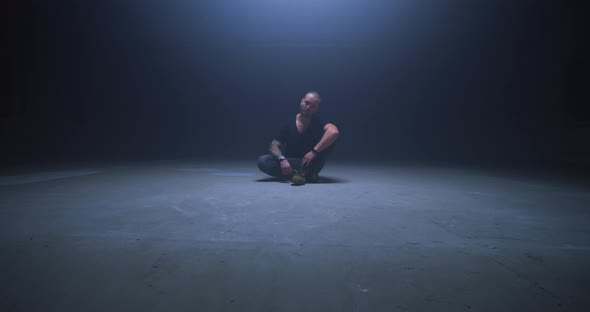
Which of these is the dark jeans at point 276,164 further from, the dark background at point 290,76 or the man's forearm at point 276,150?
the dark background at point 290,76

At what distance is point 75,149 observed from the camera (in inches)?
261

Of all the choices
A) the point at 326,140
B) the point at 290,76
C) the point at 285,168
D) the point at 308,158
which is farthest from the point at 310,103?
the point at 290,76

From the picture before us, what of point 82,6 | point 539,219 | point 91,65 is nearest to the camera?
point 539,219

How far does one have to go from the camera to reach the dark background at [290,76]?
6.23m

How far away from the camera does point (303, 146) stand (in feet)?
10.2

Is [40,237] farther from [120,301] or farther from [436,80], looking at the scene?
[436,80]

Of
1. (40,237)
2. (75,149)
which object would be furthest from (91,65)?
(40,237)

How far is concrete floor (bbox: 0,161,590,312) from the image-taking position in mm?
875

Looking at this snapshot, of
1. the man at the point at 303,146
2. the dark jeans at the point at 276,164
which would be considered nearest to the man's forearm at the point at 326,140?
the man at the point at 303,146

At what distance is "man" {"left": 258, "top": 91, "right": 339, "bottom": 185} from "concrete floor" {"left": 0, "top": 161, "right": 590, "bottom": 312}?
2.15 feet

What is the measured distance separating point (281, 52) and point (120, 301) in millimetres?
7080

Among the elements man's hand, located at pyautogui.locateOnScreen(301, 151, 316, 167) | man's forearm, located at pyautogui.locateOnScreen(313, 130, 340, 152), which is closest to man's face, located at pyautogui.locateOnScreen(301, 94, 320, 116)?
man's forearm, located at pyautogui.locateOnScreen(313, 130, 340, 152)

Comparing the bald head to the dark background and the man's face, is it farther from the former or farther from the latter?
the dark background

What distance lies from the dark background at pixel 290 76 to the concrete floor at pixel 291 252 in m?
4.29
